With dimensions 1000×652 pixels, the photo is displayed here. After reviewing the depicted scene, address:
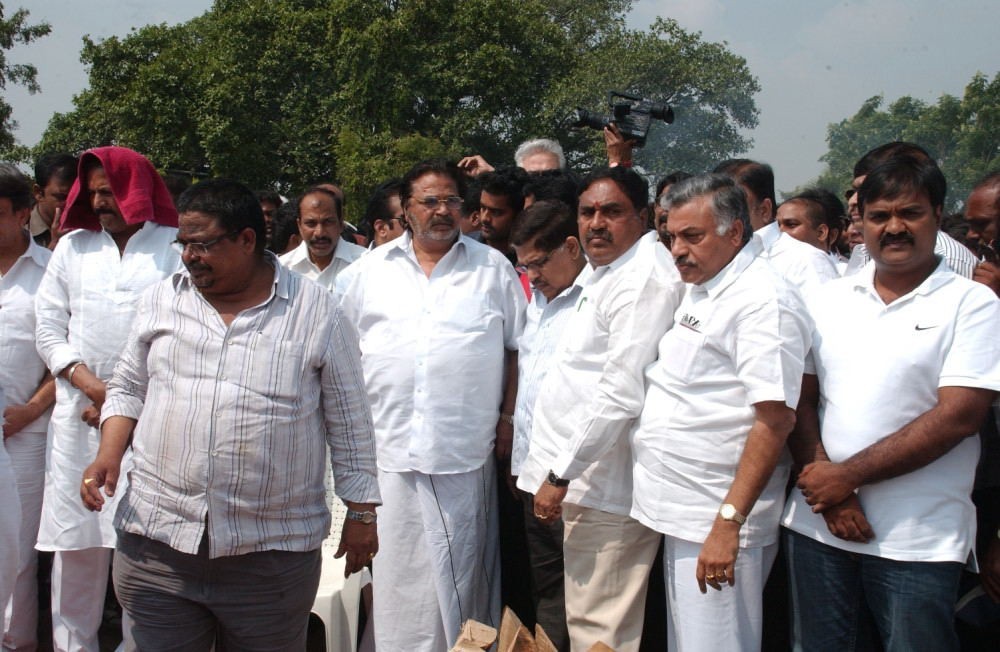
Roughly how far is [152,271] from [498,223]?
1.62 metres

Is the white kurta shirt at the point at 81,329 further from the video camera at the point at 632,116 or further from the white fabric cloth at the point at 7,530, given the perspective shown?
the video camera at the point at 632,116

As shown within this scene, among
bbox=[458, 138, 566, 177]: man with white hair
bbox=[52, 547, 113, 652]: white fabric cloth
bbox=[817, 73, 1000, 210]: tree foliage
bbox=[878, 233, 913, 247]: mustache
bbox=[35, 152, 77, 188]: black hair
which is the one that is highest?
bbox=[817, 73, 1000, 210]: tree foliage

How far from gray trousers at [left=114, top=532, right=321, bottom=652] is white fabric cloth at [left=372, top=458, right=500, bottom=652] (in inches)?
37.3

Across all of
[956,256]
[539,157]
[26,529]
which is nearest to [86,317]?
[26,529]

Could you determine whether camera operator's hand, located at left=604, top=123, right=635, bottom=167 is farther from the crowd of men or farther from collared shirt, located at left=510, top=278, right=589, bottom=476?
collared shirt, located at left=510, top=278, right=589, bottom=476

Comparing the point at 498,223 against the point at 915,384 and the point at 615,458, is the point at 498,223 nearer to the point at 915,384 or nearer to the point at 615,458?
the point at 615,458

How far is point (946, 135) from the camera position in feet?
77.7

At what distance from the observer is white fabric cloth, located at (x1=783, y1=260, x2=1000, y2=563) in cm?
239

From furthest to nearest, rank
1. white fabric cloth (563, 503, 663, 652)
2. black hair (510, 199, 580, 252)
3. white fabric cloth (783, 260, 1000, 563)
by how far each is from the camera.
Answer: black hair (510, 199, 580, 252) → white fabric cloth (563, 503, 663, 652) → white fabric cloth (783, 260, 1000, 563)

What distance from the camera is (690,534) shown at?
2.62 metres

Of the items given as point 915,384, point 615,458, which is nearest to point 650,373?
point 615,458

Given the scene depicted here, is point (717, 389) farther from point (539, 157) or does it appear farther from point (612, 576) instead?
point (539, 157)

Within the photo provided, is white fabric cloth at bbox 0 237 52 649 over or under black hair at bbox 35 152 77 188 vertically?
under

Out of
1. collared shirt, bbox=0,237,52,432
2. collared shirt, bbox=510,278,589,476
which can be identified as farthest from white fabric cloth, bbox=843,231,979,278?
collared shirt, bbox=0,237,52,432
